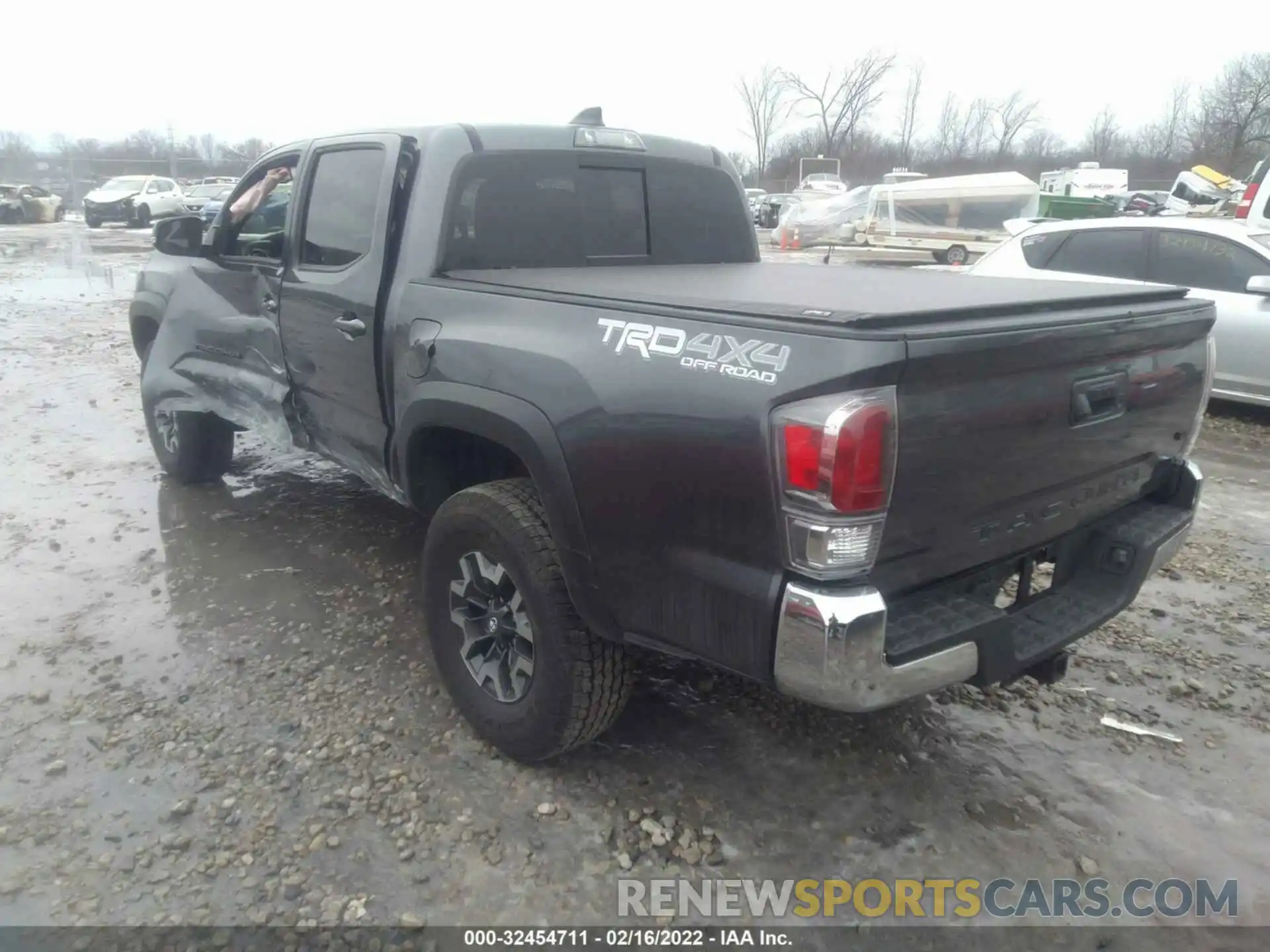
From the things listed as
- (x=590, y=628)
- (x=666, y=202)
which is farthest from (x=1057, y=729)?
(x=666, y=202)

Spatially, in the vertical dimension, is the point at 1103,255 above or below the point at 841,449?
below

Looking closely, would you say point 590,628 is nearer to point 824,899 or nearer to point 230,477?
point 824,899

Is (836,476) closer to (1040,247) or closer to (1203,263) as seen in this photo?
(1203,263)

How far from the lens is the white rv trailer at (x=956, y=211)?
21.5 meters

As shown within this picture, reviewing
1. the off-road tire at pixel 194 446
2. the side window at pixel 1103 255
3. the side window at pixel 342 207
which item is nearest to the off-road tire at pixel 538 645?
the side window at pixel 342 207

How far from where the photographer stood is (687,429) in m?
2.21

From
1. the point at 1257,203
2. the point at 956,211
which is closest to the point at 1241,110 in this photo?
the point at 956,211

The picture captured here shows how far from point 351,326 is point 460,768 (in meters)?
1.68

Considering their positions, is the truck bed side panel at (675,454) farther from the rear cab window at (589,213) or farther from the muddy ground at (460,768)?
the rear cab window at (589,213)

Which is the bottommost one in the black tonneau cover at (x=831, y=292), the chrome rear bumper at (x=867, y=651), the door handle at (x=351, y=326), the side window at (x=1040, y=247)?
the chrome rear bumper at (x=867, y=651)

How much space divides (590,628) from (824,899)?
0.96 meters

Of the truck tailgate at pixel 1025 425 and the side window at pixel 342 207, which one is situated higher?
the side window at pixel 342 207

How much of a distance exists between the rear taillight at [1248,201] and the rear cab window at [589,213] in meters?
6.89

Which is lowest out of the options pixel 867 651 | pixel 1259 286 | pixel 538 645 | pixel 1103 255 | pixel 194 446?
pixel 194 446
